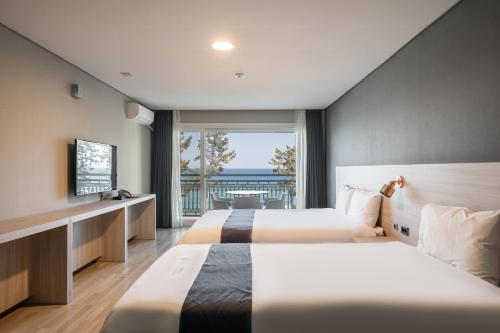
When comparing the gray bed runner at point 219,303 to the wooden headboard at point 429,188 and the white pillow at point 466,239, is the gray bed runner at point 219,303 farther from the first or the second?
the wooden headboard at point 429,188

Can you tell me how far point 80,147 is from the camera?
3.46 m

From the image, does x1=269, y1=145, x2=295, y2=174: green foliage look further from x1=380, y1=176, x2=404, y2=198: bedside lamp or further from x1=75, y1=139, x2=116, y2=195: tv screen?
x1=380, y1=176, x2=404, y2=198: bedside lamp

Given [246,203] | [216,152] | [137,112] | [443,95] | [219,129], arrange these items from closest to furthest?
[443,95], [137,112], [246,203], [219,129], [216,152]

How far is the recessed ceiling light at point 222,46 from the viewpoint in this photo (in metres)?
2.88

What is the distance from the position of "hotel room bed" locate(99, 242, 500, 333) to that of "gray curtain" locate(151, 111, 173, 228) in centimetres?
457

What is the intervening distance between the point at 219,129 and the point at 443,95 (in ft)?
14.7

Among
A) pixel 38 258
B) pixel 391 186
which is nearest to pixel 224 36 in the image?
pixel 391 186

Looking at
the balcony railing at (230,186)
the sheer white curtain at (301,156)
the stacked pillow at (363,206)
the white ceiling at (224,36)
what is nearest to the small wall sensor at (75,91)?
the white ceiling at (224,36)

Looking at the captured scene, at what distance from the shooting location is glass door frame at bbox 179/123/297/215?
6.22m

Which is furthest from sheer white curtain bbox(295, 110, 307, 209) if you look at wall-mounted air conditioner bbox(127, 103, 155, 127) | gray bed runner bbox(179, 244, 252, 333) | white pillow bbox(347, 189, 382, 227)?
gray bed runner bbox(179, 244, 252, 333)

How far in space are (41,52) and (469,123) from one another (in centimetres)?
368

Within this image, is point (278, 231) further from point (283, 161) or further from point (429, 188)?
point (283, 161)

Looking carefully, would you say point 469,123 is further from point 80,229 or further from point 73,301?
point 80,229

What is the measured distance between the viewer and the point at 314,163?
6191mm
